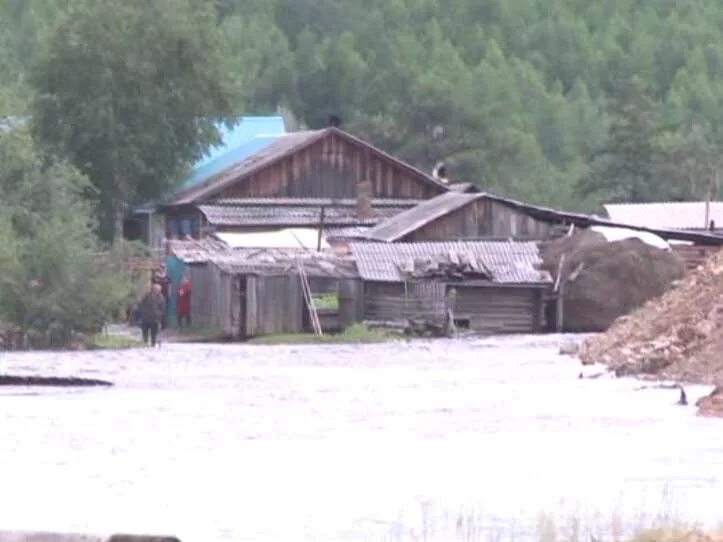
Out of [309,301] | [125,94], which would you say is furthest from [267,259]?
[125,94]

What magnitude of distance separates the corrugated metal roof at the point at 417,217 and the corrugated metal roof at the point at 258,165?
4731mm

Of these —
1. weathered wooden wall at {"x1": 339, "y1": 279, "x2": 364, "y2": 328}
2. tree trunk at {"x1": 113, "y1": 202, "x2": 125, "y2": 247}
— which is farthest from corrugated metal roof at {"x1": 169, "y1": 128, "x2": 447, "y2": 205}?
weathered wooden wall at {"x1": 339, "y1": 279, "x2": 364, "y2": 328}

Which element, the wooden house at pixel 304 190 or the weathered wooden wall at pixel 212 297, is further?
the wooden house at pixel 304 190

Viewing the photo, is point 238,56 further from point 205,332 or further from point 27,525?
point 27,525

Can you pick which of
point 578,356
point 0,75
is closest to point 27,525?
point 578,356

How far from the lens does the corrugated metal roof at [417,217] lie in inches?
2328

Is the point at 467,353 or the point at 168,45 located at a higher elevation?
the point at 168,45

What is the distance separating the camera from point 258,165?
6631cm

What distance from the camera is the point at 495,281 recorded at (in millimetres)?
56188

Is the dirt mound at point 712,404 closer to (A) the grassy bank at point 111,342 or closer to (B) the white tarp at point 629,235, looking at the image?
(A) the grassy bank at point 111,342

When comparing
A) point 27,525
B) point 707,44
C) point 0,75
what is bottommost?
point 27,525

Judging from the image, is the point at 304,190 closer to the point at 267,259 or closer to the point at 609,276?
the point at 267,259

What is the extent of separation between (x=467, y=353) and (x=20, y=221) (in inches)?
575

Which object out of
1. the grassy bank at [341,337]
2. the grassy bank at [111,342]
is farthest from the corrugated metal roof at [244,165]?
the grassy bank at [111,342]
